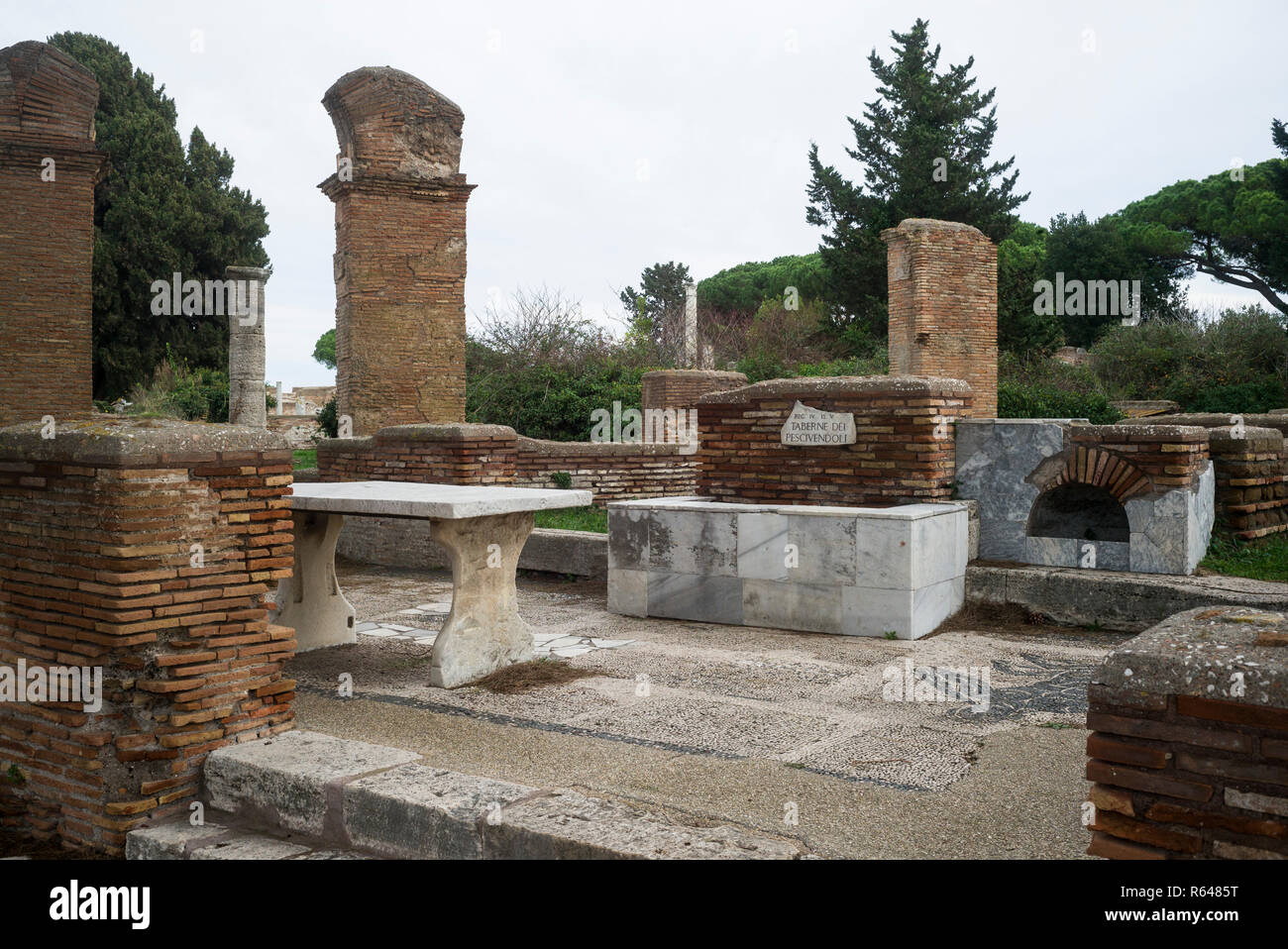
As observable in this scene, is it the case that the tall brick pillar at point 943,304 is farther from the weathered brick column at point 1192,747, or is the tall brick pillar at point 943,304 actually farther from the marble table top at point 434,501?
the weathered brick column at point 1192,747

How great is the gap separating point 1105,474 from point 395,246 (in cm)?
806

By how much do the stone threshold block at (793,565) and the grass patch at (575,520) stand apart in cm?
226

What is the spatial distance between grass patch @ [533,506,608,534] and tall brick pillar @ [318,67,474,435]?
91.8 inches

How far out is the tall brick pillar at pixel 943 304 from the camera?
17.2 meters

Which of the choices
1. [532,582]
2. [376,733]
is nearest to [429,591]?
[532,582]

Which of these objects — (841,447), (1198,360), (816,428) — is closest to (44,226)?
(816,428)

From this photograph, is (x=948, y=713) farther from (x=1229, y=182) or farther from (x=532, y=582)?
(x=1229, y=182)

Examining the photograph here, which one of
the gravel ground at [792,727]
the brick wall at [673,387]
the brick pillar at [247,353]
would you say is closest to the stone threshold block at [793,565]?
the gravel ground at [792,727]

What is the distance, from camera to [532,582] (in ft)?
29.2

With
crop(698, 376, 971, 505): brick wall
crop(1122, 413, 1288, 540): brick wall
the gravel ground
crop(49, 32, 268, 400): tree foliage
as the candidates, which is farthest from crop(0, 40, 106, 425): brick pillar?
crop(49, 32, 268, 400): tree foliage

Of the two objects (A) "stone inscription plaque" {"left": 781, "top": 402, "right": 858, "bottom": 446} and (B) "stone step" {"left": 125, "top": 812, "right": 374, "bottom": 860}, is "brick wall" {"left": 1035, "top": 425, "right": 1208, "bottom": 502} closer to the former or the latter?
(A) "stone inscription plaque" {"left": 781, "top": 402, "right": 858, "bottom": 446}

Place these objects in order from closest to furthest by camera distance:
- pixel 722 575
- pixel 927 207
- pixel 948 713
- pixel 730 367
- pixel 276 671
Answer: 1. pixel 276 671
2. pixel 948 713
3. pixel 722 575
4. pixel 730 367
5. pixel 927 207
